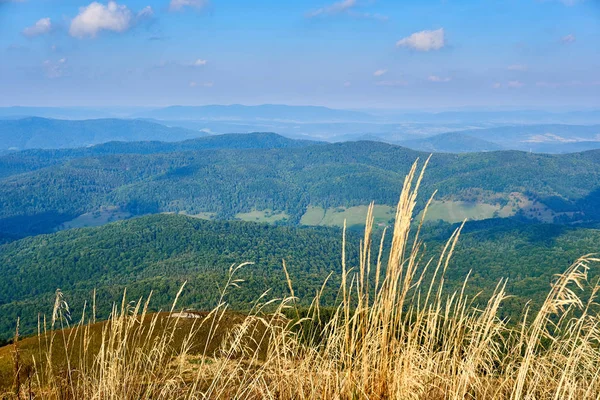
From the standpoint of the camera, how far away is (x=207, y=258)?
425ft

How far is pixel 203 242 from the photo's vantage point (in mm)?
143500

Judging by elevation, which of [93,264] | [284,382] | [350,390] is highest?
[350,390]

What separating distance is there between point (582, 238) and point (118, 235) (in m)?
149

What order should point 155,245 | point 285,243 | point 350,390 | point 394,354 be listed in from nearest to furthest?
point 350,390, point 394,354, point 155,245, point 285,243

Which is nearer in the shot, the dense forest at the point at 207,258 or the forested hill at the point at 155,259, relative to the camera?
the dense forest at the point at 207,258

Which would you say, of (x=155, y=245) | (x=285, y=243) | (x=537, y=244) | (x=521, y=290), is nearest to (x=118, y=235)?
(x=155, y=245)

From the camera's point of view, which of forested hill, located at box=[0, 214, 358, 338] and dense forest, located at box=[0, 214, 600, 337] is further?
forested hill, located at box=[0, 214, 358, 338]

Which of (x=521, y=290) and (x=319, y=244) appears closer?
(x=521, y=290)

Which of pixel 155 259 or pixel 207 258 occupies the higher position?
pixel 207 258

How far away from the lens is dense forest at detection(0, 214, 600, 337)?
3386 inches

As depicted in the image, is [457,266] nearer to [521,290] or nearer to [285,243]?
[521,290]

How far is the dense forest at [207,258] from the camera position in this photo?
282 ft

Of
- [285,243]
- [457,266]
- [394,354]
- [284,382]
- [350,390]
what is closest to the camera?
[350,390]

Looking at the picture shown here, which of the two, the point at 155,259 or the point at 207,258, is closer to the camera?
the point at 207,258
